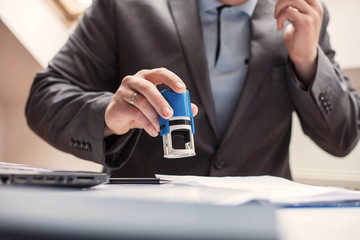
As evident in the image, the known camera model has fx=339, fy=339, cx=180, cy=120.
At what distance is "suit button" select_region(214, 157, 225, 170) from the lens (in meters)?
0.78

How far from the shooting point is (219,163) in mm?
782

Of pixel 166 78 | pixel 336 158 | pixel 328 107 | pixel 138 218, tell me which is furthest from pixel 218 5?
pixel 336 158

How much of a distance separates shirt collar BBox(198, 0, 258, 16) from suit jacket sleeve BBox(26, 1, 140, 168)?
0.77ft

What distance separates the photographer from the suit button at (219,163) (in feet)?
2.56

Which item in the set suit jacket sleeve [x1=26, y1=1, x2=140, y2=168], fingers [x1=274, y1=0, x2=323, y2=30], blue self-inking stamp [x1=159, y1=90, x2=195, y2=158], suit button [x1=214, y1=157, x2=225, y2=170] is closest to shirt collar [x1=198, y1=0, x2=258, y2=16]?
fingers [x1=274, y1=0, x2=323, y2=30]

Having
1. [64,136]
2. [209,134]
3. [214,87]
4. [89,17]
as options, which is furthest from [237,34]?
[64,136]

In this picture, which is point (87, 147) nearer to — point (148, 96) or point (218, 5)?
point (148, 96)

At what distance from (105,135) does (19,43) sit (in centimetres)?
62

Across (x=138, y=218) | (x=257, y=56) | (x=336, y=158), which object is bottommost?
(x=336, y=158)

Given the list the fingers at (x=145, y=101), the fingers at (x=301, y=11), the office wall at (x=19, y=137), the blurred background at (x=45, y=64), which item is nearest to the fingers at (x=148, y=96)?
the fingers at (x=145, y=101)

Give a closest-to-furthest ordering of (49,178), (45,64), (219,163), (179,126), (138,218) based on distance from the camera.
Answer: (138,218) < (49,178) < (179,126) < (219,163) < (45,64)

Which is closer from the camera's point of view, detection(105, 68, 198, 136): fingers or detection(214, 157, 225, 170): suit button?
detection(105, 68, 198, 136): fingers

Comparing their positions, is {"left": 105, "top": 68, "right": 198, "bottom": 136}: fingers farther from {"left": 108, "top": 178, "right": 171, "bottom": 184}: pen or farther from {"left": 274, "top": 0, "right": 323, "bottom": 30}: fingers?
{"left": 274, "top": 0, "right": 323, "bottom": 30}: fingers

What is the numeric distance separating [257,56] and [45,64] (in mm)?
749
